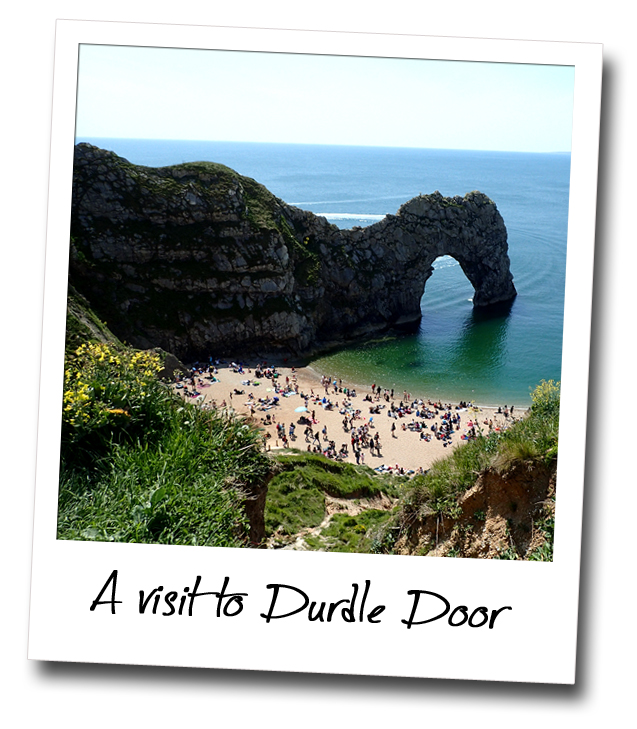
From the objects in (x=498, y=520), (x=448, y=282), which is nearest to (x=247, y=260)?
(x=448, y=282)

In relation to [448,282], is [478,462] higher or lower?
lower

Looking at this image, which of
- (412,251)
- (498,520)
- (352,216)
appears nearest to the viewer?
(498,520)

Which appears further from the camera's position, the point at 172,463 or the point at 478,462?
the point at 478,462

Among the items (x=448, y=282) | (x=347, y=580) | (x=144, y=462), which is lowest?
(x=347, y=580)

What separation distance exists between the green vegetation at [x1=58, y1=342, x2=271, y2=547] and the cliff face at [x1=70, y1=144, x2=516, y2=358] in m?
18.0

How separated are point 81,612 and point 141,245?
28174mm

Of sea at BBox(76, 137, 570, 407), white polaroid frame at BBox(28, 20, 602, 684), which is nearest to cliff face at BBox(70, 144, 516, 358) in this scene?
sea at BBox(76, 137, 570, 407)

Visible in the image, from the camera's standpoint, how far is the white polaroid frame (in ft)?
23.7

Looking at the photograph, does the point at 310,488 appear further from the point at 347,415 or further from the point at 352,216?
the point at 352,216

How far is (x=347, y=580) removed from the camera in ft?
24.1

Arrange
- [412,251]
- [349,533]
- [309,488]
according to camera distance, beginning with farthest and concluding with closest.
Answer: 1. [412,251]
2. [309,488]
3. [349,533]

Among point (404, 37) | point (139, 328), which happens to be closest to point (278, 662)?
point (404, 37)

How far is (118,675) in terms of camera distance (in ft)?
24.0

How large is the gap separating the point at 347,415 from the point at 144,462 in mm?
21240
